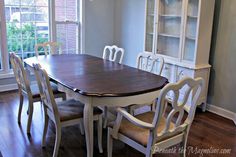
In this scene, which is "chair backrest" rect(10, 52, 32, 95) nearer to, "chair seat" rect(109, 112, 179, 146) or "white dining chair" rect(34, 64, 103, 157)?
"white dining chair" rect(34, 64, 103, 157)

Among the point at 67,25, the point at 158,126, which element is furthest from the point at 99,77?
the point at 67,25

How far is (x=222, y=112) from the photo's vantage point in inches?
142

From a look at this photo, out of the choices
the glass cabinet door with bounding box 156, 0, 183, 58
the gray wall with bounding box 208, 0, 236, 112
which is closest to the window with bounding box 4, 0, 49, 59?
the glass cabinet door with bounding box 156, 0, 183, 58

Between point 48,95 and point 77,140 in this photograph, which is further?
point 77,140

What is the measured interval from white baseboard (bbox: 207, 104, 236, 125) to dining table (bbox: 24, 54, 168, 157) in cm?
146

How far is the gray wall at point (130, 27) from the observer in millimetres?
4754

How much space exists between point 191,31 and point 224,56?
0.55 metres

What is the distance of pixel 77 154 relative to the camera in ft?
8.40

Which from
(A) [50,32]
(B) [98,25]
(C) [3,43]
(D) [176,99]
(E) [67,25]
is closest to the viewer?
(D) [176,99]

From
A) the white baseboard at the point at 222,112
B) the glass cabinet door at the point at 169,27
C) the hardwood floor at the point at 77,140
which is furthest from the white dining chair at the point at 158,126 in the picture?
the glass cabinet door at the point at 169,27

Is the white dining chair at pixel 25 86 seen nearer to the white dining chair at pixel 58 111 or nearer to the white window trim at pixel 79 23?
the white dining chair at pixel 58 111

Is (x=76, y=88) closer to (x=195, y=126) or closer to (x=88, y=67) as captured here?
(x=88, y=67)

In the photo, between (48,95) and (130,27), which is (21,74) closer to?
(48,95)

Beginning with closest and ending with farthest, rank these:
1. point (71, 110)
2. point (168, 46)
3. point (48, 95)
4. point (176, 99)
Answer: point (176, 99)
point (48, 95)
point (71, 110)
point (168, 46)
